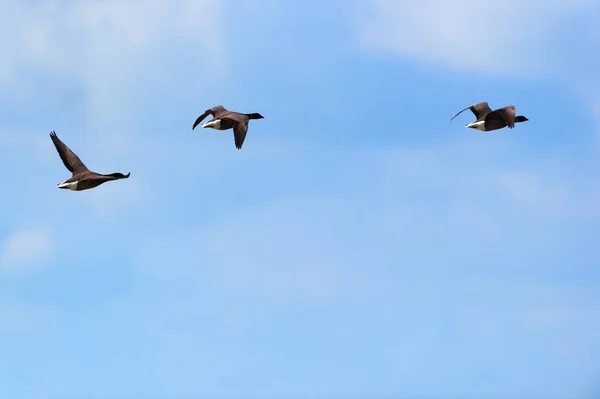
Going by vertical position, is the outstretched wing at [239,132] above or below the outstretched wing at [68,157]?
above

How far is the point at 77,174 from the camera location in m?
40.3

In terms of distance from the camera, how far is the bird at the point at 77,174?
38719mm

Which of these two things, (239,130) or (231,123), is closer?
(239,130)

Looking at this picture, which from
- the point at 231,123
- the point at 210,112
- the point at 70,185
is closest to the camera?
the point at 70,185

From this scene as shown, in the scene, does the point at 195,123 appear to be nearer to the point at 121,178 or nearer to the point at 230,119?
the point at 230,119

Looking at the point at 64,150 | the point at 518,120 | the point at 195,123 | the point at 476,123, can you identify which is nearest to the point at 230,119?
the point at 195,123

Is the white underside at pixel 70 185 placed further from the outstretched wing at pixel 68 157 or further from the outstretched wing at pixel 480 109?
the outstretched wing at pixel 480 109

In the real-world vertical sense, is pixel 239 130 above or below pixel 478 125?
below

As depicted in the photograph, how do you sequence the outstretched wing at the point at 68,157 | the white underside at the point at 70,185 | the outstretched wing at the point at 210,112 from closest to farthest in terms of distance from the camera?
the white underside at the point at 70,185, the outstretched wing at the point at 68,157, the outstretched wing at the point at 210,112

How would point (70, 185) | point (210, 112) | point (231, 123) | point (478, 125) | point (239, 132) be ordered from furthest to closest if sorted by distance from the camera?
1. point (210, 112)
2. point (478, 125)
3. point (231, 123)
4. point (239, 132)
5. point (70, 185)

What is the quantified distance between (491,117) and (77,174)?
1967 cm

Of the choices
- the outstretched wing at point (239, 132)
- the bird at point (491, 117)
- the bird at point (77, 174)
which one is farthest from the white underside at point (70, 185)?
the bird at point (491, 117)

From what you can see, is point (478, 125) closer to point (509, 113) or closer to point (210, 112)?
point (509, 113)

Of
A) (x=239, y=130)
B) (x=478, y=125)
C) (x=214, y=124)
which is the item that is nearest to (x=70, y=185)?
(x=214, y=124)
